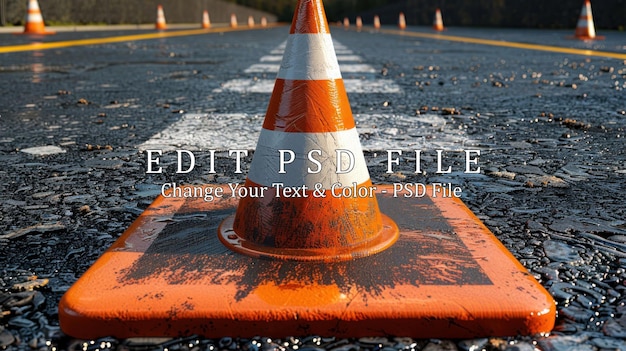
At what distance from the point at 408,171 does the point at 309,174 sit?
112cm

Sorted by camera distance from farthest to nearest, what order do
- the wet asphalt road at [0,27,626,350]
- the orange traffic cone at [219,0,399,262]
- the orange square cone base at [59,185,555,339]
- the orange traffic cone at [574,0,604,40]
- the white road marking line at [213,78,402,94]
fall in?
the orange traffic cone at [574,0,604,40], the white road marking line at [213,78,402,94], the orange traffic cone at [219,0,399,262], the wet asphalt road at [0,27,626,350], the orange square cone base at [59,185,555,339]

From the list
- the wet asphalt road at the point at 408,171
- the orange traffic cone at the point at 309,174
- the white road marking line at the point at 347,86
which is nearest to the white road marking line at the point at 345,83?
the white road marking line at the point at 347,86

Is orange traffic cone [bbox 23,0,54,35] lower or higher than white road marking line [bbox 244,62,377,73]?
higher

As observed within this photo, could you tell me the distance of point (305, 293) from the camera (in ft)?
4.85

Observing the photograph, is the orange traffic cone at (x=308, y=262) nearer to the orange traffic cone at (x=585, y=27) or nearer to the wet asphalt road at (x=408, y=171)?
→ the wet asphalt road at (x=408, y=171)

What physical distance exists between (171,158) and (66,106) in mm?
1900

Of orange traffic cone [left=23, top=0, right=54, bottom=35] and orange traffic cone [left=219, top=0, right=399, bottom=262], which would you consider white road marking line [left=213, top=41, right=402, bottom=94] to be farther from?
orange traffic cone [left=23, top=0, right=54, bottom=35]

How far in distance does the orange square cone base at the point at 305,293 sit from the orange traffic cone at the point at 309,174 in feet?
0.23

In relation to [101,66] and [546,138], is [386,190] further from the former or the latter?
[101,66]

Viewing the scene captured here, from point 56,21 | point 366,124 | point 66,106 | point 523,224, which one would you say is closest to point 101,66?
point 66,106

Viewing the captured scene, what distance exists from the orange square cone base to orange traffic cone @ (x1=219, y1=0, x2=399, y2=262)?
70 mm

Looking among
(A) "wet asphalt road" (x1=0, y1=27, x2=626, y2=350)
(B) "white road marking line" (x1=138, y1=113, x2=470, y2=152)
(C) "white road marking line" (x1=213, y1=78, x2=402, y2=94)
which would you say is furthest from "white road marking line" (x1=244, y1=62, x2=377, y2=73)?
(B) "white road marking line" (x1=138, y1=113, x2=470, y2=152)

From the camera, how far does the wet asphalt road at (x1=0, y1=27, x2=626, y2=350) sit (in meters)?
1.53

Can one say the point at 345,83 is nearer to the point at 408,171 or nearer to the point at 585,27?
the point at 408,171
